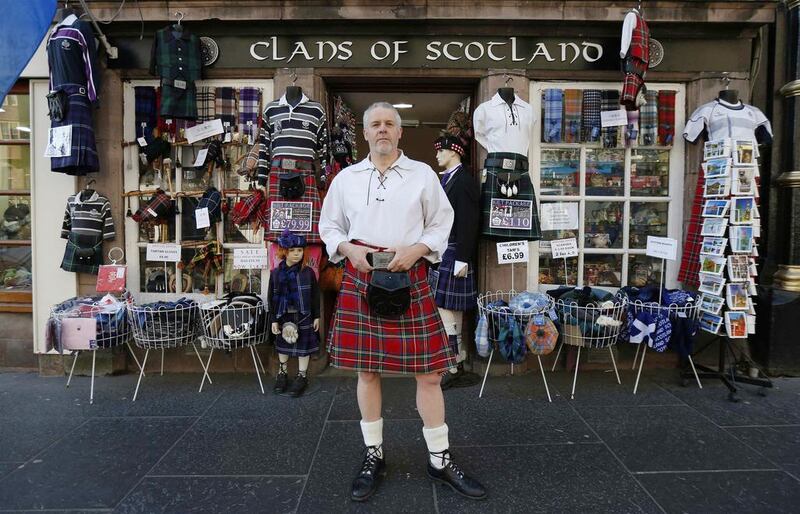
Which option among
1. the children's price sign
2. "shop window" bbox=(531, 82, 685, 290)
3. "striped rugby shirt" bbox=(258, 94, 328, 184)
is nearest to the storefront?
"shop window" bbox=(531, 82, 685, 290)

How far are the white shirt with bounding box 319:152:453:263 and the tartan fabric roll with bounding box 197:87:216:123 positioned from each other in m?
2.71

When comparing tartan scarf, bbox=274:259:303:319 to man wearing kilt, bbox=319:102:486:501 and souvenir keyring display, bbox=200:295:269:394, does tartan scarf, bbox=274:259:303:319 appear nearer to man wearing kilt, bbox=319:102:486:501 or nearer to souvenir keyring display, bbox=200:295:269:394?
souvenir keyring display, bbox=200:295:269:394

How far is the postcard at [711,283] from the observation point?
4.25 meters

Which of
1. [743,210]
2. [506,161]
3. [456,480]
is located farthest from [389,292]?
[743,210]

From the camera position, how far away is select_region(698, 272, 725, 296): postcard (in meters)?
4.25

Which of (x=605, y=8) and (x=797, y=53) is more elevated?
(x=605, y=8)

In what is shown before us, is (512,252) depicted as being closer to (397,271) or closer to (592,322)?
(592,322)

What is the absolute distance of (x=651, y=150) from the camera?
4945mm

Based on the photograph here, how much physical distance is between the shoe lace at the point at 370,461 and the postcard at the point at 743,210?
3.70m

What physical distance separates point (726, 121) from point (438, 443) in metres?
4.01

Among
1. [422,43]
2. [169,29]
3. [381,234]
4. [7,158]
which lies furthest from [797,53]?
[7,158]

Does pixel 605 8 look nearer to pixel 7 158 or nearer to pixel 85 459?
pixel 85 459

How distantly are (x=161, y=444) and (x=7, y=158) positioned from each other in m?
3.86

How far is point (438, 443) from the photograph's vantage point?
276cm
